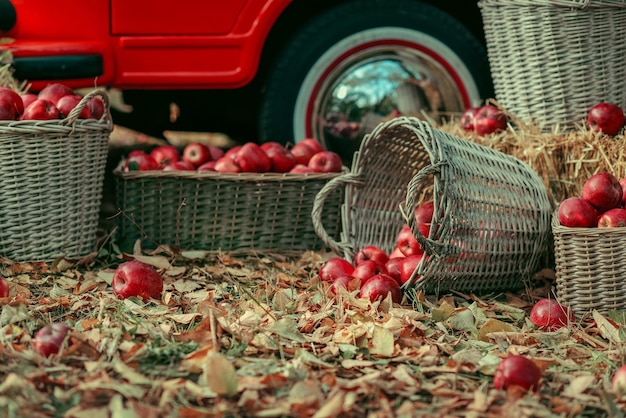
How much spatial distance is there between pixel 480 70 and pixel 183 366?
2.72 metres

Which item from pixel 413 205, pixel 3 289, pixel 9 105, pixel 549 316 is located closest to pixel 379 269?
pixel 413 205

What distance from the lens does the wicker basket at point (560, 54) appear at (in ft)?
12.1

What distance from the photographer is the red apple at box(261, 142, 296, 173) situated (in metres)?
3.88

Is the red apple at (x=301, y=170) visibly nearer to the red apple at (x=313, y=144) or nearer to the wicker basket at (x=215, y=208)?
the wicker basket at (x=215, y=208)

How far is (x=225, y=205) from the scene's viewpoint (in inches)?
147

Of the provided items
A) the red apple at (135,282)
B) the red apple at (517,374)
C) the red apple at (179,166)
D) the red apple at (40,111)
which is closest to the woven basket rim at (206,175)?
the red apple at (179,166)

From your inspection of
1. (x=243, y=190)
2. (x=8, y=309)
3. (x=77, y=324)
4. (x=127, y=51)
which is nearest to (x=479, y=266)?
(x=243, y=190)

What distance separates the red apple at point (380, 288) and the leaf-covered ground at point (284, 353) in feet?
0.14

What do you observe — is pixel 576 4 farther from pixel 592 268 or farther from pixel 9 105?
pixel 9 105

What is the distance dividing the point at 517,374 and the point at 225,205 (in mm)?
1870

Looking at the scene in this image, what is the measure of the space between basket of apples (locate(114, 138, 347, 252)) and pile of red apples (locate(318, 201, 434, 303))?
0.51 metres

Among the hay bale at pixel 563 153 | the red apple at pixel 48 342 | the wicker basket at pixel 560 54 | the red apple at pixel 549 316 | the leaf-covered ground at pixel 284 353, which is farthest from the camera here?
the wicker basket at pixel 560 54

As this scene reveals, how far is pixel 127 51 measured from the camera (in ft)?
13.3

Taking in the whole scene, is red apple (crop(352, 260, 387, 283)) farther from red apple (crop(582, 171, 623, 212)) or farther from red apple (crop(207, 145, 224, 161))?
red apple (crop(207, 145, 224, 161))
